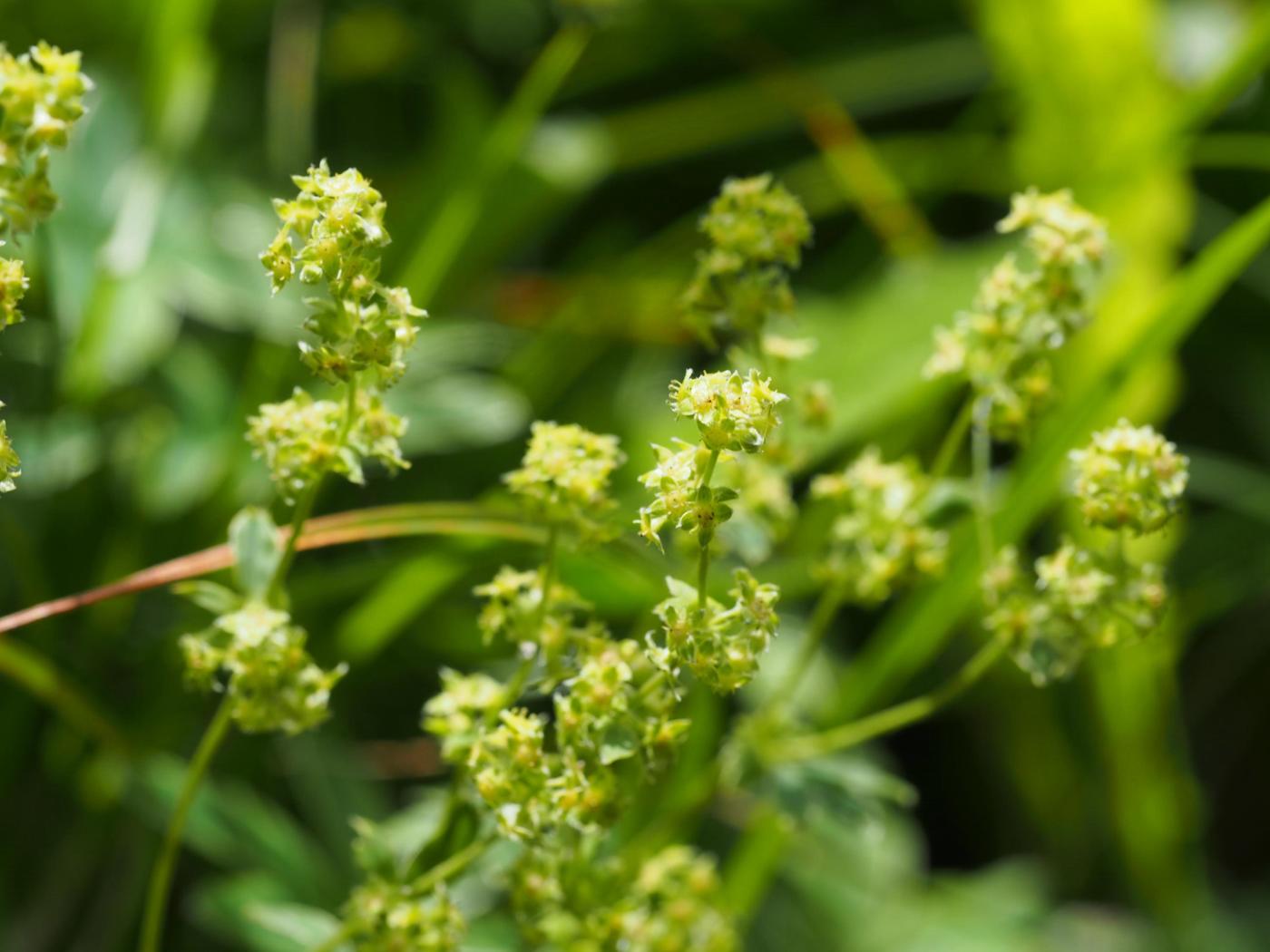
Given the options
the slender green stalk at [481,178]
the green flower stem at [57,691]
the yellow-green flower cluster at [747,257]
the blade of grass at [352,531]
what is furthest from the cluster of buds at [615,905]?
the slender green stalk at [481,178]

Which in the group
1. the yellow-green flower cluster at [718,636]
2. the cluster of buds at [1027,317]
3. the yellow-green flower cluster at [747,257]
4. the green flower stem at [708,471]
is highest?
the yellow-green flower cluster at [747,257]

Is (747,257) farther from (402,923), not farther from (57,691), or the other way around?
(57,691)

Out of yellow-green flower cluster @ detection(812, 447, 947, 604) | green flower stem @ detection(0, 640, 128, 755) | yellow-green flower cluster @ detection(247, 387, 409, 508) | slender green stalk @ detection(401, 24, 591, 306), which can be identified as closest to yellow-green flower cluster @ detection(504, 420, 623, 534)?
yellow-green flower cluster @ detection(247, 387, 409, 508)

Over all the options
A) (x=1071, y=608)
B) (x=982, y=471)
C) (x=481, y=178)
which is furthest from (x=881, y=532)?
(x=481, y=178)

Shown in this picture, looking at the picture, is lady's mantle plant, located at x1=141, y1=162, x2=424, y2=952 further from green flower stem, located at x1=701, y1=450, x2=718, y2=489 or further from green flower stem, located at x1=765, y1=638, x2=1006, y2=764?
green flower stem, located at x1=765, y1=638, x2=1006, y2=764

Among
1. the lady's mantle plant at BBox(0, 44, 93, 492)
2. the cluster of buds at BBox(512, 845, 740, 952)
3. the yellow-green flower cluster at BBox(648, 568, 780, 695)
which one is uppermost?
the lady's mantle plant at BBox(0, 44, 93, 492)

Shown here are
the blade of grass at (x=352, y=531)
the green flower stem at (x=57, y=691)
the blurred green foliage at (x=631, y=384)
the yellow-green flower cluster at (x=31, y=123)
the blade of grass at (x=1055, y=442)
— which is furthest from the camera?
the blurred green foliage at (x=631, y=384)

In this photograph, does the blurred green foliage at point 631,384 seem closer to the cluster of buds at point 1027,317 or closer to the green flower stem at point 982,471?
the green flower stem at point 982,471
